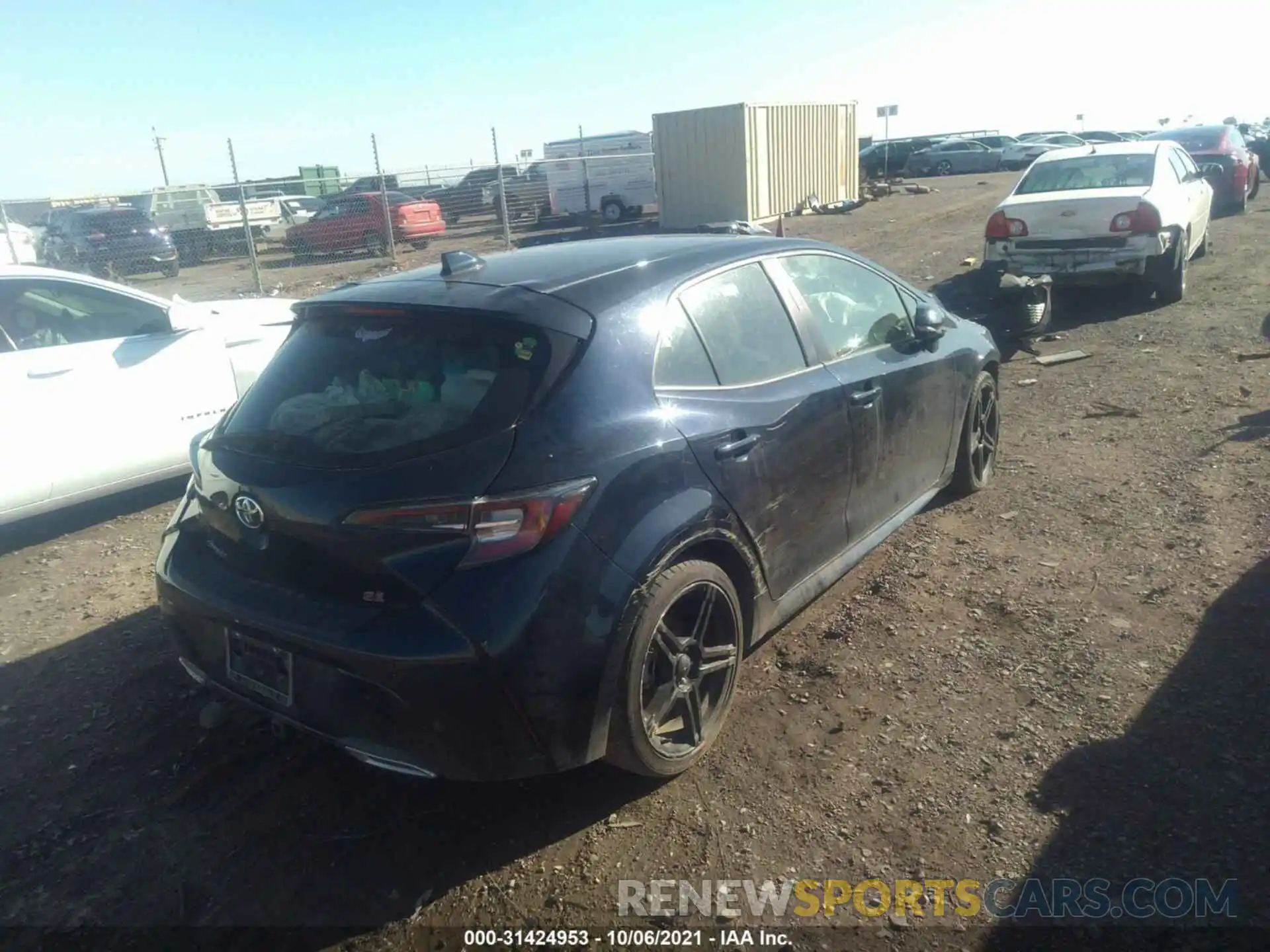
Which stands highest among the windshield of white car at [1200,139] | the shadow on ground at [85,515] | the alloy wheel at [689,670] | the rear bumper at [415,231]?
the windshield of white car at [1200,139]

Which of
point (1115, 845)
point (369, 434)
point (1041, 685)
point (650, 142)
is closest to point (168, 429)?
point (369, 434)

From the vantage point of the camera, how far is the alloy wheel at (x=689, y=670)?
299cm

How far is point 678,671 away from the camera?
3051 millimetres

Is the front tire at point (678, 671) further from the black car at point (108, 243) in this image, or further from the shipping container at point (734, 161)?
the shipping container at point (734, 161)

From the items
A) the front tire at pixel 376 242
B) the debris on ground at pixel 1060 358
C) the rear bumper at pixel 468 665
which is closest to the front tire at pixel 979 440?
the rear bumper at pixel 468 665

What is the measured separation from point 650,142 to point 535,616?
25.0 m

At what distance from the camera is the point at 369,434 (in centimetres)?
278

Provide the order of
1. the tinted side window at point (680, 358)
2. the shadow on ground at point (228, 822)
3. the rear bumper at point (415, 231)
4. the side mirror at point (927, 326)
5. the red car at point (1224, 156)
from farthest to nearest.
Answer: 1. the rear bumper at point (415, 231)
2. the red car at point (1224, 156)
3. the side mirror at point (927, 326)
4. the tinted side window at point (680, 358)
5. the shadow on ground at point (228, 822)

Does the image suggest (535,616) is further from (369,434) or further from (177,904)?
(177,904)

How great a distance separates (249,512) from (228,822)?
1039 mm

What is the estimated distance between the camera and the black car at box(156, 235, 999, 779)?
255cm

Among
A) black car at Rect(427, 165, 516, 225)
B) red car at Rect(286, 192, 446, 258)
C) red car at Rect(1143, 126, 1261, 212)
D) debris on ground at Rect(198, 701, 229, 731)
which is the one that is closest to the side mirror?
debris on ground at Rect(198, 701, 229, 731)

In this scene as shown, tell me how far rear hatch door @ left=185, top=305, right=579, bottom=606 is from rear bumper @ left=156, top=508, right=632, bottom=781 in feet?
0.29

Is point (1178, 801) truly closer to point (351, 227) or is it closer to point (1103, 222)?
point (1103, 222)
